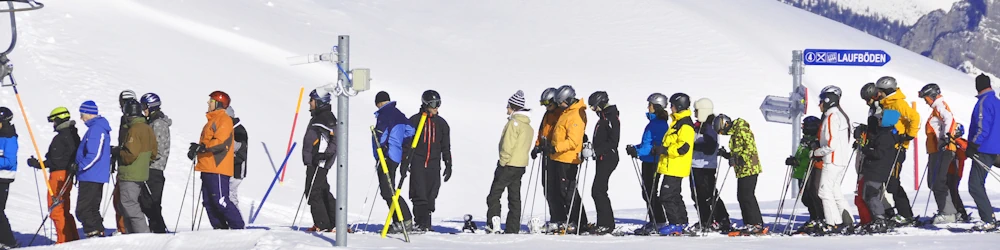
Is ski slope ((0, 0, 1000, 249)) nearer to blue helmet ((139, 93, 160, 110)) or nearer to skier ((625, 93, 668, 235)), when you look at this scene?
skier ((625, 93, 668, 235))

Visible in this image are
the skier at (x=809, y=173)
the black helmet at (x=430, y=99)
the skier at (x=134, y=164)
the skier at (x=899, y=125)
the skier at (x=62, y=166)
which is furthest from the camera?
the black helmet at (x=430, y=99)

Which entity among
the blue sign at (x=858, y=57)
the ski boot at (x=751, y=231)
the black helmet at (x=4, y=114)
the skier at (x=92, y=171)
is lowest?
the ski boot at (x=751, y=231)

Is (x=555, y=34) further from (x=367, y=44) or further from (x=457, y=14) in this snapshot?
(x=367, y=44)

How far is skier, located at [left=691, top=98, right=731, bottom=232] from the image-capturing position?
1184cm

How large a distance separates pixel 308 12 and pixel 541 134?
64.7 ft

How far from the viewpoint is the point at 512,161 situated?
11.8 m

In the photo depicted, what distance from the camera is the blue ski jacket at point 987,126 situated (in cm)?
1134

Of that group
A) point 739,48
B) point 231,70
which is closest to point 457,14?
point 739,48

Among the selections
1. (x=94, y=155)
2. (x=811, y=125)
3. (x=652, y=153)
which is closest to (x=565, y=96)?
(x=652, y=153)

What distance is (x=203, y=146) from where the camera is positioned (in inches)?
437

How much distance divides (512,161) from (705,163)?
1774 mm

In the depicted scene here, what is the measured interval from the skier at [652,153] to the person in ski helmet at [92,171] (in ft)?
14.7

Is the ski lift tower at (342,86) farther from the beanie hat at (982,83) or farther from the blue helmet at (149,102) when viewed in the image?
the beanie hat at (982,83)

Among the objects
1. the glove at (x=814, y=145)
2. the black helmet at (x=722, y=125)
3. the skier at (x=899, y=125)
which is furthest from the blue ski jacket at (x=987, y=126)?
the black helmet at (x=722, y=125)
